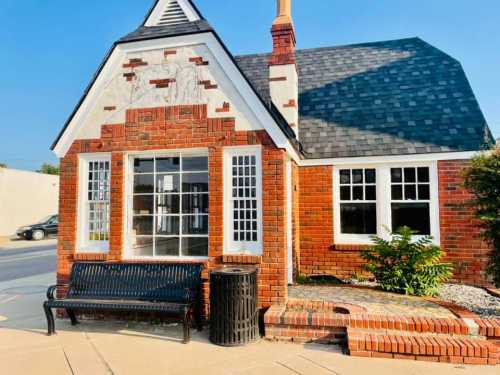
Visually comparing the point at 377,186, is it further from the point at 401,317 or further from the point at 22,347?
the point at 22,347

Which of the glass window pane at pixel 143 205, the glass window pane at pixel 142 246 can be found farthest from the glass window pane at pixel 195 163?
the glass window pane at pixel 142 246

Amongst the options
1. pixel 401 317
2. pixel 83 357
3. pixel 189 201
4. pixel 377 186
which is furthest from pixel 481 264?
pixel 83 357

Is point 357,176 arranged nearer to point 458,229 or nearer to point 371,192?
point 371,192

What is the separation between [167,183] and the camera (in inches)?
296

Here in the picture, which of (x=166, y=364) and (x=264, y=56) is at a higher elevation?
(x=264, y=56)

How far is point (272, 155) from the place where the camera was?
20.0ft

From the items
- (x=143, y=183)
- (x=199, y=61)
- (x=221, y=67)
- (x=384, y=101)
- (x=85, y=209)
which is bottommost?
(x=85, y=209)

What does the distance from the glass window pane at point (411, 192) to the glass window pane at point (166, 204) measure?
5.46 meters

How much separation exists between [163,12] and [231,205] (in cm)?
403

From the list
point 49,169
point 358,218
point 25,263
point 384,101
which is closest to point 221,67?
point 358,218

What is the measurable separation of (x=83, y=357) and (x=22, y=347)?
→ 1174mm

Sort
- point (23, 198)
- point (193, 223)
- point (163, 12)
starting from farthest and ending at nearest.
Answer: point (23, 198) < point (193, 223) < point (163, 12)

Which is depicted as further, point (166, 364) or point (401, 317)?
point (401, 317)

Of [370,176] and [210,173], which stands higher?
[370,176]
